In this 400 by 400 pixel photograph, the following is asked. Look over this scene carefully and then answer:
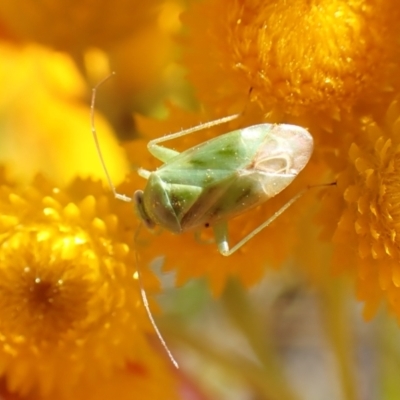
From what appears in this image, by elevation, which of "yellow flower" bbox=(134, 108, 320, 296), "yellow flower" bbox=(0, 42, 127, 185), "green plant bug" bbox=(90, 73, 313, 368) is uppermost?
"green plant bug" bbox=(90, 73, 313, 368)

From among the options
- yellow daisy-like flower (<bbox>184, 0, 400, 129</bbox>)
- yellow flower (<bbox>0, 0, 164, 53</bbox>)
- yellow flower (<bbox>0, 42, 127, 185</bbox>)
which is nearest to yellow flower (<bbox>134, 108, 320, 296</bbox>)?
yellow daisy-like flower (<bbox>184, 0, 400, 129</bbox>)

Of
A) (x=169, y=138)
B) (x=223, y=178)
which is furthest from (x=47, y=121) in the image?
(x=223, y=178)

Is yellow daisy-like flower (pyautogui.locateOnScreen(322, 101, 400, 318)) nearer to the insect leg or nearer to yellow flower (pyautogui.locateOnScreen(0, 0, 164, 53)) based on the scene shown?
the insect leg

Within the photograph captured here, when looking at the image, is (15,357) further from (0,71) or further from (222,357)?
(0,71)

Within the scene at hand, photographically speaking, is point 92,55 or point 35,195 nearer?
point 35,195

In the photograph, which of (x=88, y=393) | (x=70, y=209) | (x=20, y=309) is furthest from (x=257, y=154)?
(x=88, y=393)

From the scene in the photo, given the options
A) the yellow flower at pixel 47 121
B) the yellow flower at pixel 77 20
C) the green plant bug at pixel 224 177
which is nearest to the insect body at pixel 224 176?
the green plant bug at pixel 224 177

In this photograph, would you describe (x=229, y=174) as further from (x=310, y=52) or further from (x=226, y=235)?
(x=310, y=52)
